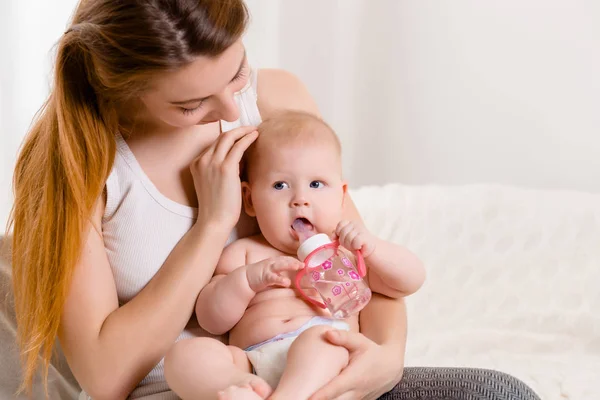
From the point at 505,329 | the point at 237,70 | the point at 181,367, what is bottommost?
the point at 505,329

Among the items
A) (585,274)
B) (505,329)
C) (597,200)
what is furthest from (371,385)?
(597,200)

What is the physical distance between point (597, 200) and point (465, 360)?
28.8 inches

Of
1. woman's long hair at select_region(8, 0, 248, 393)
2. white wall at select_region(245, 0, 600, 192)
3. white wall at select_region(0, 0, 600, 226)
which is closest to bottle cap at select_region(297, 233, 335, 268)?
woman's long hair at select_region(8, 0, 248, 393)

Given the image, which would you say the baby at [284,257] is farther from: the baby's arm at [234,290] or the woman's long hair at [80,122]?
the woman's long hair at [80,122]

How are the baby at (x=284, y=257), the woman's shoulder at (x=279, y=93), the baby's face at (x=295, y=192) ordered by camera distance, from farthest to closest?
the woman's shoulder at (x=279, y=93) → the baby's face at (x=295, y=192) → the baby at (x=284, y=257)

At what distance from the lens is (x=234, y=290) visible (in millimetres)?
1507

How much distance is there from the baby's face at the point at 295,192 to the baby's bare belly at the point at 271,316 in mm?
108

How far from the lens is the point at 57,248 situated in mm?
1513

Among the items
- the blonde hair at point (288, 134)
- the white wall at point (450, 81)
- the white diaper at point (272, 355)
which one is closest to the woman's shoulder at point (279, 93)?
the blonde hair at point (288, 134)

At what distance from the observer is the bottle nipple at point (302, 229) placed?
62.3 inches

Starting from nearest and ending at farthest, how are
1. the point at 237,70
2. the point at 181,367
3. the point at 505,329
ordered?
1. the point at 181,367
2. the point at 237,70
3. the point at 505,329

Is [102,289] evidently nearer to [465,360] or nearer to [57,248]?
[57,248]

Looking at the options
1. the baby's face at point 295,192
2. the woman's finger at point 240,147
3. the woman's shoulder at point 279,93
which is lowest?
the baby's face at point 295,192

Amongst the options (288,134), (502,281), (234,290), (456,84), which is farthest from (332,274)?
(456,84)
